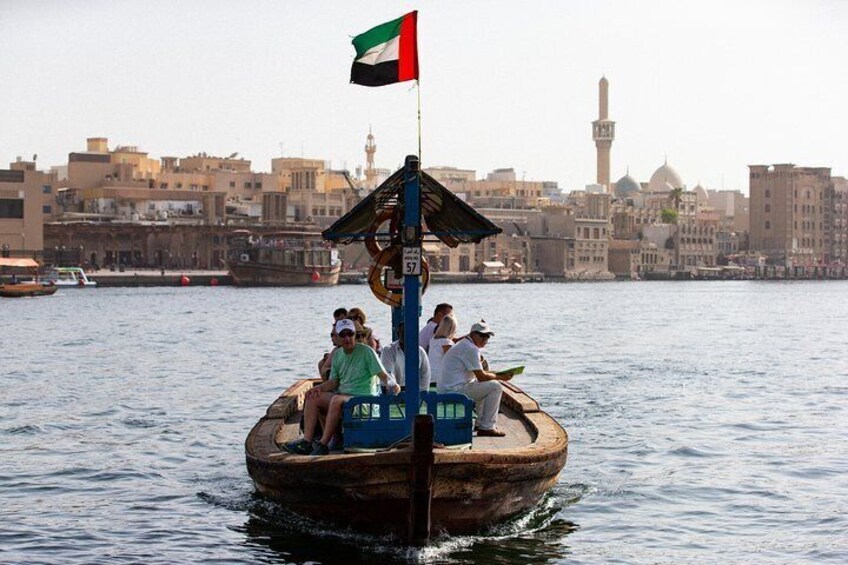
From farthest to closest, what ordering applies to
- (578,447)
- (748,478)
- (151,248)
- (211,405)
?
(151,248)
(211,405)
(578,447)
(748,478)

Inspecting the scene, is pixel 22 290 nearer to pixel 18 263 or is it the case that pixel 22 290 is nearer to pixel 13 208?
pixel 18 263

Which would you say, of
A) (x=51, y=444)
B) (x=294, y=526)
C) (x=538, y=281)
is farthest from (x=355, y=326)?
(x=538, y=281)

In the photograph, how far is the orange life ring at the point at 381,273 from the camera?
62.5 feet

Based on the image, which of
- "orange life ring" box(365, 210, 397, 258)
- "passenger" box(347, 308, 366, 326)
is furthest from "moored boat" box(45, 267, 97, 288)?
"passenger" box(347, 308, 366, 326)

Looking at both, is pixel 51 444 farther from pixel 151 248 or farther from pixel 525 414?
pixel 151 248

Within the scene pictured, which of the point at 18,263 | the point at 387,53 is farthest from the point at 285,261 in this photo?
the point at 387,53

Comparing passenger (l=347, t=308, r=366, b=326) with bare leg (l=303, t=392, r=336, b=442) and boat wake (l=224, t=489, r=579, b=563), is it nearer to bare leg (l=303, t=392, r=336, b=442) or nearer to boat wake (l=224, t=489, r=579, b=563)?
bare leg (l=303, t=392, r=336, b=442)

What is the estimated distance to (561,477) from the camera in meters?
22.6

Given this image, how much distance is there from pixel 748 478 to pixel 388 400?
803cm

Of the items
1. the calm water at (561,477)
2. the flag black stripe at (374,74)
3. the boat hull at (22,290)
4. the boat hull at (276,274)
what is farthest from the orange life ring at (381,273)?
the boat hull at (276,274)

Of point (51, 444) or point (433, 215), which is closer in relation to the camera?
point (433, 215)

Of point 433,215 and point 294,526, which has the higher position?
point 433,215

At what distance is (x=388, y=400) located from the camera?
17172 mm

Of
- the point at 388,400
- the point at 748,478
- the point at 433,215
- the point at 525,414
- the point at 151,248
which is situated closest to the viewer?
the point at 388,400
